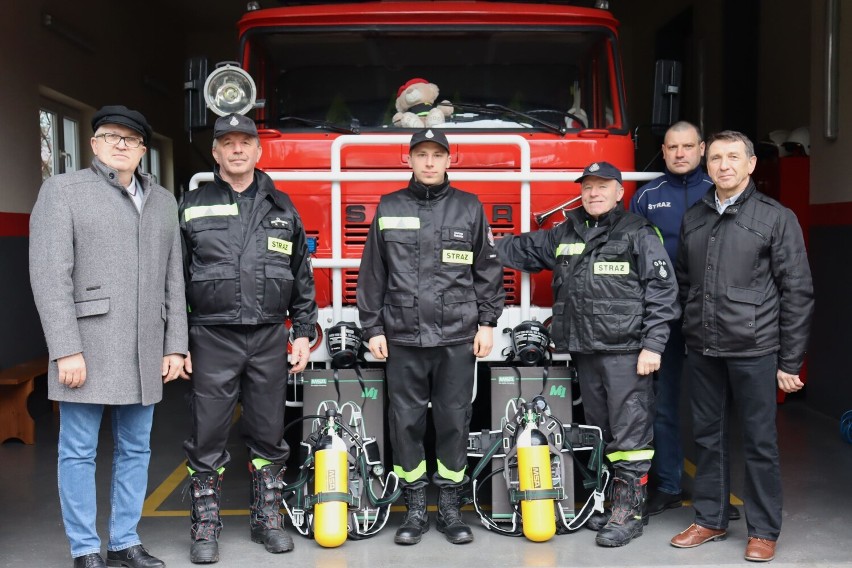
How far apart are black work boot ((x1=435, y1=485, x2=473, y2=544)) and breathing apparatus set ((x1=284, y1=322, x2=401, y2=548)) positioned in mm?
227

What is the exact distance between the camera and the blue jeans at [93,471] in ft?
12.0

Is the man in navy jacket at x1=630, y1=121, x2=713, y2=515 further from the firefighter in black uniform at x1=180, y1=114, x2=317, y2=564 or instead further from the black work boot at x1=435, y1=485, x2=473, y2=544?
the firefighter in black uniform at x1=180, y1=114, x2=317, y2=564

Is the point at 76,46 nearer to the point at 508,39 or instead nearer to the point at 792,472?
the point at 508,39

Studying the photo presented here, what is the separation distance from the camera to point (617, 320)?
161 inches

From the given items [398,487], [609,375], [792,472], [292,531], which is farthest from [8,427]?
[792,472]

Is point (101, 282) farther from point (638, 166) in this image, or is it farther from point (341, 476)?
point (638, 166)

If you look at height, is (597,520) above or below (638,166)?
below

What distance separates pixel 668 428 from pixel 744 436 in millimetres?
703

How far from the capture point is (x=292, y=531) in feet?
14.3

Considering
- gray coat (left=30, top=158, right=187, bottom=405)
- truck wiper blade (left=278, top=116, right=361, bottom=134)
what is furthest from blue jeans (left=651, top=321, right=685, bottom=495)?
gray coat (left=30, top=158, right=187, bottom=405)

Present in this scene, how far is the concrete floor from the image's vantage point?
395cm

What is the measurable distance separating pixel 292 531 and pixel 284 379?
2.51 feet

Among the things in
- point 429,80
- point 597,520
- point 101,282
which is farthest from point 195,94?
point 597,520

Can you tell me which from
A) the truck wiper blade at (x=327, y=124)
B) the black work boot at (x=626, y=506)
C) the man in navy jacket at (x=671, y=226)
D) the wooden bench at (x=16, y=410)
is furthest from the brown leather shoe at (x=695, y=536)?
the wooden bench at (x=16, y=410)
